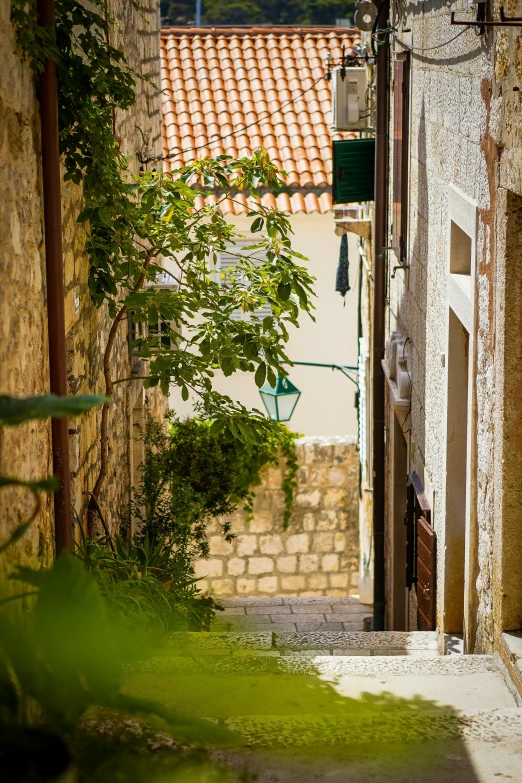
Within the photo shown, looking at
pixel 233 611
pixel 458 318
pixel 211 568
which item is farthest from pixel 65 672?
pixel 211 568

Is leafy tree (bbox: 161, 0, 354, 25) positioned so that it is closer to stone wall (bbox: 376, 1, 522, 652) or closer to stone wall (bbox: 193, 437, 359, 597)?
stone wall (bbox: 193, 437, 359, 597)

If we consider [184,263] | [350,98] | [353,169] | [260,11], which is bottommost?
[184,263]

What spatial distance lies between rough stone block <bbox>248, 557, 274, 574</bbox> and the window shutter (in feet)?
15.4

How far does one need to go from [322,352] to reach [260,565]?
3.93 metres

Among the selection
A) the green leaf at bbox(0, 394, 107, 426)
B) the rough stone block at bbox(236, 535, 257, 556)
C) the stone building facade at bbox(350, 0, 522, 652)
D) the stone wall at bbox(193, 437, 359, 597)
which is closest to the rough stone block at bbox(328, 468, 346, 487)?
the stone wall at bbox(193, 437, 359, 597)

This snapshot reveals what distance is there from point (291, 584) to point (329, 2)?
17968mm

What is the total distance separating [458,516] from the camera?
530cm

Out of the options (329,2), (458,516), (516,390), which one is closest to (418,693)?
(516,390)

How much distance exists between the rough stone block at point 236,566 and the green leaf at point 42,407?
9852mm

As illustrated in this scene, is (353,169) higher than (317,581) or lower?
higher

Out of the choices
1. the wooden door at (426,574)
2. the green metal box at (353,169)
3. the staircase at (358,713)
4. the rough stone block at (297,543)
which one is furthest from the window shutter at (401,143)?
the rough stone block at (297,543)

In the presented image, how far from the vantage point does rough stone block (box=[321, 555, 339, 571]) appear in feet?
37.8

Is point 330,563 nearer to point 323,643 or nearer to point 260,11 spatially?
point 323,643

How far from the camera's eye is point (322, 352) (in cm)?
1434
